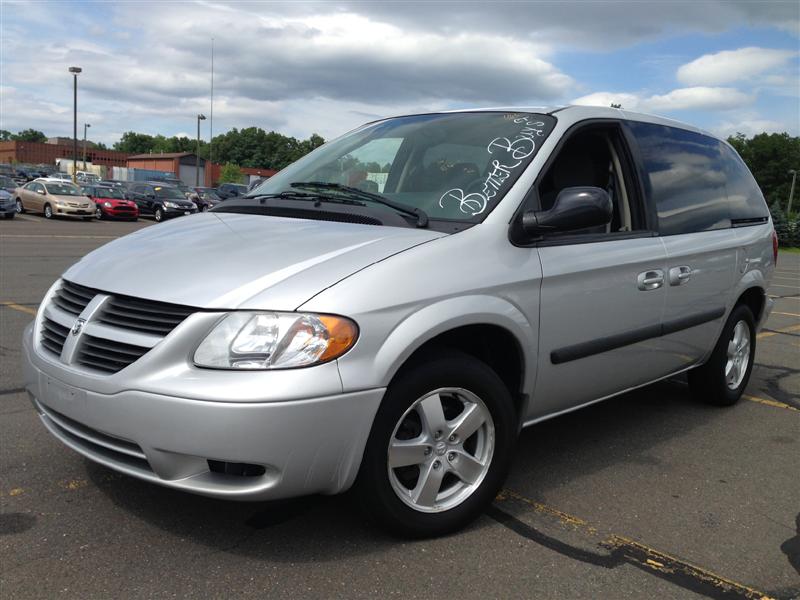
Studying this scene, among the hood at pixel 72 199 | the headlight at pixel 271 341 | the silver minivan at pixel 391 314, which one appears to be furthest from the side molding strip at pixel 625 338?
the hood at pixel 72 199

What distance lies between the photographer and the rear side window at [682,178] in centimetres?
422

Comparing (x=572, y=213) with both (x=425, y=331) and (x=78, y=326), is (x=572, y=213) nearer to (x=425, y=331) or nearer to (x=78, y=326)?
(x=425, y=331)

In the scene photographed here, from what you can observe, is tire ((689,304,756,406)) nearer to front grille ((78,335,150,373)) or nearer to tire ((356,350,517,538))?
tire ((356,350,517,538))

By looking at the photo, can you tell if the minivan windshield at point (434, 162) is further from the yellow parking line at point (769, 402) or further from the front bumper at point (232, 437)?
the yellow parking line at point (769, 402)

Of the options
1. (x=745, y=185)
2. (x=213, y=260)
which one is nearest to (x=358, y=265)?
(x=213, y=260)

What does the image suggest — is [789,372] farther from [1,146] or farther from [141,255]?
[1,146]

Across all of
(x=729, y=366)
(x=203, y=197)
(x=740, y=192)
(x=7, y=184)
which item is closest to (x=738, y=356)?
(x=729, y=366)

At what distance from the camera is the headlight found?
2494 millimetres

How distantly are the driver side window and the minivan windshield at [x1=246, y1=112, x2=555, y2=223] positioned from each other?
0.34 meters

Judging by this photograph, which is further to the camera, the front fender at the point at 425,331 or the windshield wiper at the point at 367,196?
the windshield wiper at the point at 367,196

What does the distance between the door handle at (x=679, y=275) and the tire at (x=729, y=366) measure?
2.87ft

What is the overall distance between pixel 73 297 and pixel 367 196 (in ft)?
4.41

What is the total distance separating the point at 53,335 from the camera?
2.98 meters

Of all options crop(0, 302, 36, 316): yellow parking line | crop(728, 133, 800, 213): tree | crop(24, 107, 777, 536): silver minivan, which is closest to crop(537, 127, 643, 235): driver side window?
crop(24, 107, 777, 536): silver minivan
